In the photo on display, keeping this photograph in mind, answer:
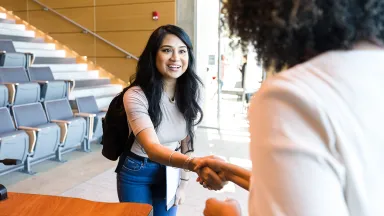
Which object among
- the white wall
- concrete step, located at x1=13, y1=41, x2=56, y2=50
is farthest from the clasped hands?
concrete step, located at x1=13, y1=41, x2=56, y2=50

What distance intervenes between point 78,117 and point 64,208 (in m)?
3.48

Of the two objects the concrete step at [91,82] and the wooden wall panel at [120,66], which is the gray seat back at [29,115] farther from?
the wooden wall panel at [120,66]

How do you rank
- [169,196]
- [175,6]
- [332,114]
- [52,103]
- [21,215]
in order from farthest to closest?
[175,6], [52,103], [169,196], [21,215], [332,114]

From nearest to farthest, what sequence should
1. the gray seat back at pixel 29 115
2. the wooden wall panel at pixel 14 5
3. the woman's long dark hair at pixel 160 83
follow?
1. the woman's long dark hair at pixel 160 83
2. the gray seat back at pixel 29 115
3. the wooden wall panel at pixel 14 5

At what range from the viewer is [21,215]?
1.21 m

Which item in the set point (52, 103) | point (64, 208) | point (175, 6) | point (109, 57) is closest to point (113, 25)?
point (109, 57)

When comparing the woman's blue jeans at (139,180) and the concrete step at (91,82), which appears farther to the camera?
the concrete step at (91,82)

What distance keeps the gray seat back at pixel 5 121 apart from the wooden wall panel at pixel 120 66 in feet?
12.0

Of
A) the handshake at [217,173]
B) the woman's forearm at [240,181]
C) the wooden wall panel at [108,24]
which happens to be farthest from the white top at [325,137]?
the wooden wall panel at [108,24]

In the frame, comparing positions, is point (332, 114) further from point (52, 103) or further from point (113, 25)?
Result: point (113, 25)

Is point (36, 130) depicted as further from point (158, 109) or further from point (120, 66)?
point (120, 66)

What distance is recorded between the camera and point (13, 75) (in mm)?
4652

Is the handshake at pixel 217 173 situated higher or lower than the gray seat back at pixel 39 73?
lower

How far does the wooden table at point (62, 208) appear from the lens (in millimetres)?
1229
